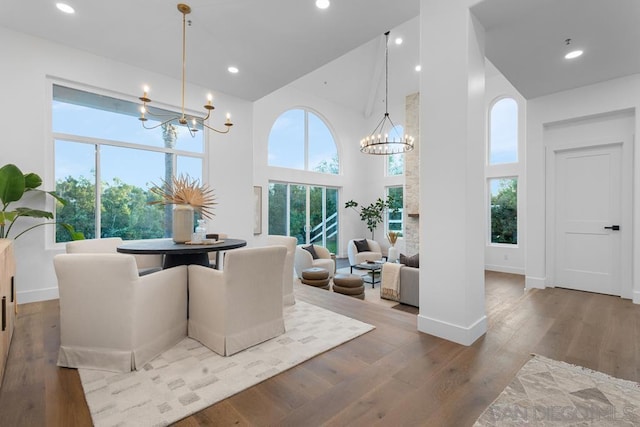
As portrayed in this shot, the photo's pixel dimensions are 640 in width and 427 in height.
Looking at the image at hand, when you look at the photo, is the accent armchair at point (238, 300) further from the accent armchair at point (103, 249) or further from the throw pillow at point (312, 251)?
the throw pillow at point (312, 251)

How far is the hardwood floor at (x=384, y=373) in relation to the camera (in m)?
1.60

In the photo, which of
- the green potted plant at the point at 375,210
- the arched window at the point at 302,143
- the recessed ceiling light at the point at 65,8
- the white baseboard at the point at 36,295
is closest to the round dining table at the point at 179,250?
the white baseboard at the point at 36,295

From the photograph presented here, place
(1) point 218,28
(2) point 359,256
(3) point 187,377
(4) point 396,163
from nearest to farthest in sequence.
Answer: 1. (3) point 187,377
2. (1) point 218,28
3. (2) point 359,256
4. (4) point 396,163

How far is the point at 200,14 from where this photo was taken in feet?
10.7

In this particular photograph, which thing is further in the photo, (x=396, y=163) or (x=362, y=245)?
(x=396, y=163)

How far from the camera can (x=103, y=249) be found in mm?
2963

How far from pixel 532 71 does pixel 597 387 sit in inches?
136

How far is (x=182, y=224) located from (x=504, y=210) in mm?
6825

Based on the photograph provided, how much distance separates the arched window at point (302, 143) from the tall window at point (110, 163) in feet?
10.6

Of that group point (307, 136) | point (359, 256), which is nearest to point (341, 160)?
point (307, 136)

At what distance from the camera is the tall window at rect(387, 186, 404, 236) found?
943 centimetres

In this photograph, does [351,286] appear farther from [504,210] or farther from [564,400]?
[504,210]

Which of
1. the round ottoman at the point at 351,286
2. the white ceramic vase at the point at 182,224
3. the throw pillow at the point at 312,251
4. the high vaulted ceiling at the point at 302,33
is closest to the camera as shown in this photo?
the high vaulted ceiling at the point at 302,33

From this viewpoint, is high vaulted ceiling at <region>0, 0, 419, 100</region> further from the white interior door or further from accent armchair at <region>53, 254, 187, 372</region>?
the white interior door
